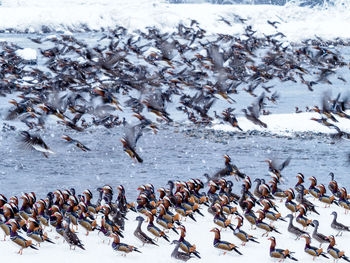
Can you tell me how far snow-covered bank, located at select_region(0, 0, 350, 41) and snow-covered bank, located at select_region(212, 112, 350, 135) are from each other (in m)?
67.0

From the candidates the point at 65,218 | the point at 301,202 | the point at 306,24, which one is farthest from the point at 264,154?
the point at 306,24

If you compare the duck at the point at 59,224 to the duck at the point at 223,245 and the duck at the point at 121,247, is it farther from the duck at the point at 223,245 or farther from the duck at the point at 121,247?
the duck at the point at 223,245

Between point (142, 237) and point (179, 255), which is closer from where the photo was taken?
point (179, 255)

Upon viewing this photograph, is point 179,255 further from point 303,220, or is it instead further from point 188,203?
point 303,220

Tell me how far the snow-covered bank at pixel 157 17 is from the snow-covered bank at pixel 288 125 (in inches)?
2639

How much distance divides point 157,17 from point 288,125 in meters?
85.1

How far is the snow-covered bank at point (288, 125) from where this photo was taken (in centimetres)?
3091

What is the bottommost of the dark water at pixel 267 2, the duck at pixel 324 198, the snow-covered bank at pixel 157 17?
the dark water at pixel 267 2

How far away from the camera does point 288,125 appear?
31609 mm

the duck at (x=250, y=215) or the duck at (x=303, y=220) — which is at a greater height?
the duck at (x=303, y=220)

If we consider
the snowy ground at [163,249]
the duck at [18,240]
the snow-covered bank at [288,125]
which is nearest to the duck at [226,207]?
the snowy ground at [163,249]

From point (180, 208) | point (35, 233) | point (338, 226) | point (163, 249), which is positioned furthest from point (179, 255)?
point (338, 226)

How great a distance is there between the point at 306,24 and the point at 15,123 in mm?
99794

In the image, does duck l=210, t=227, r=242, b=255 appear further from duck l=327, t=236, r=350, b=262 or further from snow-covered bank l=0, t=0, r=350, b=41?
snow-covered bank l=0, t=0, r=350, b=41
